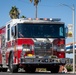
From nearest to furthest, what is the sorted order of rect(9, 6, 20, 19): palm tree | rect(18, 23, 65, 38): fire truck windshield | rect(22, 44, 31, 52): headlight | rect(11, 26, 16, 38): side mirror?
rect(22, 44, 31, 52): headlight, rect(18, 23, 65, 38): fire truck windshield, rect(11, 26, 16, 38): side mirror, rect(9, 6, 20, 19): palm tree

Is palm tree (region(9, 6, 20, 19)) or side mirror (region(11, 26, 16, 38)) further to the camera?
palm tree (region(9, 6, 20, 19))

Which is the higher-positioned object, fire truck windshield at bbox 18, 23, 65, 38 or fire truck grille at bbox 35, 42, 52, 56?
fire truck windshield at bbox 18, 23, 65, 38

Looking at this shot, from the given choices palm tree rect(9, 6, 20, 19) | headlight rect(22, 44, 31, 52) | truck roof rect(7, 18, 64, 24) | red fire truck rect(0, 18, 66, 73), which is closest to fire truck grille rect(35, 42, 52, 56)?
red fire truck rect(0, 18, 66, 73)

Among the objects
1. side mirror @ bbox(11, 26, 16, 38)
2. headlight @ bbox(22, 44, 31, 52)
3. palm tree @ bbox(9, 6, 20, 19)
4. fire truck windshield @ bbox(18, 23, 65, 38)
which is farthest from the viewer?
palm tree @ bbox(9, 6, 20, 19)

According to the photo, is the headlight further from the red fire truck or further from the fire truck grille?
the fire truck grille

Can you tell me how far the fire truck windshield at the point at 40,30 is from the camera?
25734 mm

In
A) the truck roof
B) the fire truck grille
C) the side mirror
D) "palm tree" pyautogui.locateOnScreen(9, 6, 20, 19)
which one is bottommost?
the fire truck grille

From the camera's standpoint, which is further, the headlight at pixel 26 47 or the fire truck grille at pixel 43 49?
the fire truck grille at pixel 43 49

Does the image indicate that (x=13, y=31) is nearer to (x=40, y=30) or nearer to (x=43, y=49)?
(x=40, y=30)

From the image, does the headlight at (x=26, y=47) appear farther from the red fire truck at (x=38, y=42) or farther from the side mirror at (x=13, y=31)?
the side mirror at (x=13, y=31)

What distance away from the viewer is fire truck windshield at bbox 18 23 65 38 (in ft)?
84.4

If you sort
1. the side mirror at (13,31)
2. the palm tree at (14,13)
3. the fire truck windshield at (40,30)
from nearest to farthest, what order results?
the fire truck windshield at (40,30)
the side mirror at (13,31)
the palm tree at (14,13)

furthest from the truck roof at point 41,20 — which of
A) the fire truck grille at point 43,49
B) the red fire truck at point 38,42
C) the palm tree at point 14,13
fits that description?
the palm tree at point 14,13

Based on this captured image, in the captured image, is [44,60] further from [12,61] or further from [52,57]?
[12,61]
